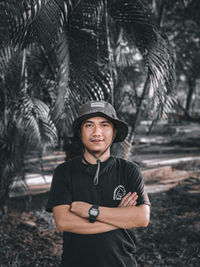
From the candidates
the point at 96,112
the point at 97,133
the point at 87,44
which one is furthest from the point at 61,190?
the point at 87,44

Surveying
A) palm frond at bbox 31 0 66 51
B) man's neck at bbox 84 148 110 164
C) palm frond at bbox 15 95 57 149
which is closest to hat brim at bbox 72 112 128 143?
man's neck at bbox 84 148 110 164

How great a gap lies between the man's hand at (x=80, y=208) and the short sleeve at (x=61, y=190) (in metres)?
0.06

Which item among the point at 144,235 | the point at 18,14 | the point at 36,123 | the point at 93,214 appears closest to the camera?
the point at 93,214

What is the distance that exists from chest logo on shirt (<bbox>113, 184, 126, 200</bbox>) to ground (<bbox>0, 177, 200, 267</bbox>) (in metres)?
2.06

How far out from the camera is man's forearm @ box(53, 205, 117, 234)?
5.22 feet

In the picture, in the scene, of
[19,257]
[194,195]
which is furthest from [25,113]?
[194,195]

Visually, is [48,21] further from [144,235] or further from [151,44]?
[144,235]

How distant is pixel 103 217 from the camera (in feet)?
5.18

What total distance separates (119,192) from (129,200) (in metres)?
0.08

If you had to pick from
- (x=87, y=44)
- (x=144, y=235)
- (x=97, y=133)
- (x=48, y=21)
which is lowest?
(x=144, y=235)

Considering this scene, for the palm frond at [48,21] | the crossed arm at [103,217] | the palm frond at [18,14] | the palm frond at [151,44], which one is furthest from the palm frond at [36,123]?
the crossed arm at [103,217]

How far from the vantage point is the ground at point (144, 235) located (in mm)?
3415

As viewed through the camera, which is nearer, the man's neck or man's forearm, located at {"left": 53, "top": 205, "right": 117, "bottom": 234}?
man's forearm, located at {"left": 53, "top": 205, "right": 117, "bottom": 234}

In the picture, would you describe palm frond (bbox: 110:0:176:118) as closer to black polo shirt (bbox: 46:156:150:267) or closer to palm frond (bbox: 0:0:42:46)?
palm frond (bbox: 0:0:42:46)
